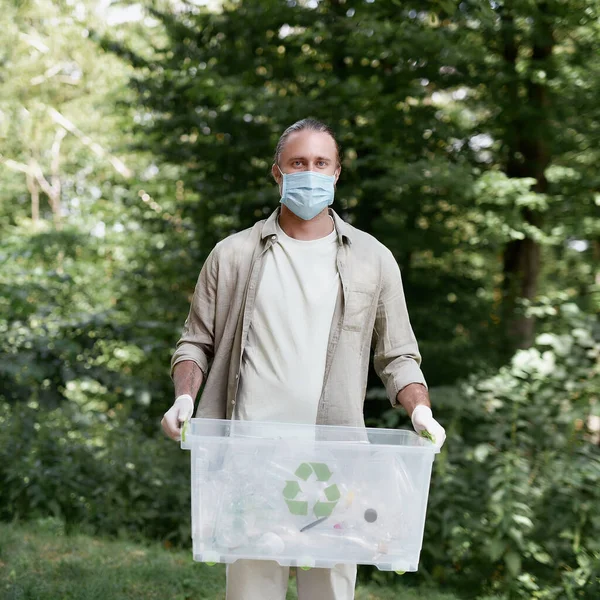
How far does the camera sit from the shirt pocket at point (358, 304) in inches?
99.7

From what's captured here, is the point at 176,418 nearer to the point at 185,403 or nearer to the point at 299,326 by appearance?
the point at 185,403

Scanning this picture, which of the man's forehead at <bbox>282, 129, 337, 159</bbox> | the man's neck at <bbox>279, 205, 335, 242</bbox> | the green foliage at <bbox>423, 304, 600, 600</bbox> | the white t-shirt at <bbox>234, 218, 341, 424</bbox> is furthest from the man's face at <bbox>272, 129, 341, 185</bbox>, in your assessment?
the green foliage at <bbox>423, 304, 600, 600</bbox>

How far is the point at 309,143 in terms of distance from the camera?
2582mm

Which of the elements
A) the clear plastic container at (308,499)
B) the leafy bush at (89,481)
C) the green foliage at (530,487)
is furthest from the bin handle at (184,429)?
the leafy bush at (89,481)

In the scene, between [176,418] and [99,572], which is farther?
[99,572]

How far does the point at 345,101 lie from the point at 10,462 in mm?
3942

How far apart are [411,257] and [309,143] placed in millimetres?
5974

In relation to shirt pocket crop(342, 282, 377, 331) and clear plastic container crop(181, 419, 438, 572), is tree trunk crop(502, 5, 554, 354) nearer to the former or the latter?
shirt pocket crop(342, 282, 377, 331)

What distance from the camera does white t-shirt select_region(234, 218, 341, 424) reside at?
2.46 m

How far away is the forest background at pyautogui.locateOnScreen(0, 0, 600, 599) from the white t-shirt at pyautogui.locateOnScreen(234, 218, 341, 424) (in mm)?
2598

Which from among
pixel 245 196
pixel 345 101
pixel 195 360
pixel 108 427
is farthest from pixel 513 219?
pixel 195 360

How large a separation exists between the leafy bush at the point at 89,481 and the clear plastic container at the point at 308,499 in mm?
3826

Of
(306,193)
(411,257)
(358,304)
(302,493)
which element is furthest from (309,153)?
(411,257)

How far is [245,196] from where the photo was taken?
7430 millimetres
